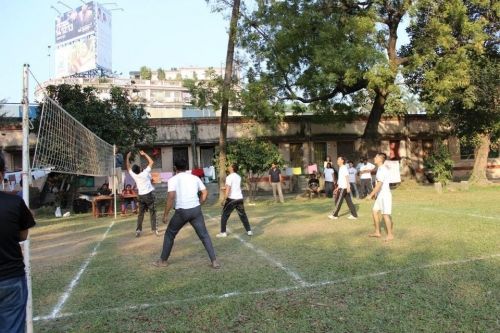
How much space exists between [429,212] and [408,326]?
366 inches

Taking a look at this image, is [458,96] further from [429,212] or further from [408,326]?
[408,326]

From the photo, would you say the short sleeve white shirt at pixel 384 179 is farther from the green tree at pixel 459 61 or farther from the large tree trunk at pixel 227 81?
the green tree at pixel 459 61

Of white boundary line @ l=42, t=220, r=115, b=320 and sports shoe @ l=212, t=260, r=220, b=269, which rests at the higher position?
sports shoe @ l=212, t=260, r=220, b=269

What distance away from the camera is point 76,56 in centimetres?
5662

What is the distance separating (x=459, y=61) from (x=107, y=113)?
14.7m

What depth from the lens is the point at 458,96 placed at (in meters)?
20.9

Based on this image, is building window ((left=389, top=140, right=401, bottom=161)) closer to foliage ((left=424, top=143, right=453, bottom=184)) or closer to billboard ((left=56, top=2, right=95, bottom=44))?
foliage ((left=424, top=143, right=453, bottom=184))

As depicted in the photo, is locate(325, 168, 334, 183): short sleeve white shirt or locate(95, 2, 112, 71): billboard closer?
locate(325, 168, 334, 183): short sleeve white shirt

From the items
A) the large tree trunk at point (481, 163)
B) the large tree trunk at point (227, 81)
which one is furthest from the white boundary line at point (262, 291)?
the large tree trunk at point (481, 163)

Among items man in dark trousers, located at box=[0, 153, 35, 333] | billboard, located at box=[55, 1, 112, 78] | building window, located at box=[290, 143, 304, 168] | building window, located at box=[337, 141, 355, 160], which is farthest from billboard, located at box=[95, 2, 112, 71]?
man in dark trousers, located at box=[0, 153, 35, 333]

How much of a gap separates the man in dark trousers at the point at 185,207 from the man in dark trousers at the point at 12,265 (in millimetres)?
4119

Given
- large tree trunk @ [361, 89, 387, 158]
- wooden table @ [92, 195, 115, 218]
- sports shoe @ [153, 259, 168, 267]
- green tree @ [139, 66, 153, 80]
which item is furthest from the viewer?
green tree @ [139, 66, 153, 80]

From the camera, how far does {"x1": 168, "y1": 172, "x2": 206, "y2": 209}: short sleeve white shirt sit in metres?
7.59

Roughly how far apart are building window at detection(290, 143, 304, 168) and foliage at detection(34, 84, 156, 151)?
9298 mm
